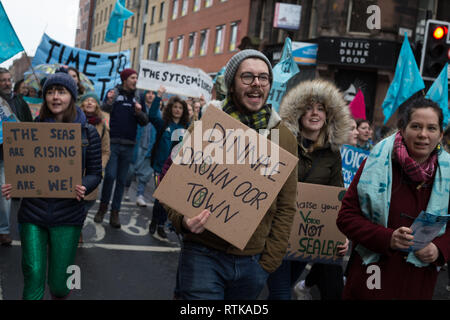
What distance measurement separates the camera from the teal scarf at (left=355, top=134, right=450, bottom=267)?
9.27ft

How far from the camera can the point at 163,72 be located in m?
9.22

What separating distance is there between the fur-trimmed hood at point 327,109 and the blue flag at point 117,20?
742 cm

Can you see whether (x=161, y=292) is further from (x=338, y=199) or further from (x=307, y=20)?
(x=307, y=20)

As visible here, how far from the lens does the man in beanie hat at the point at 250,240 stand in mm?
2588

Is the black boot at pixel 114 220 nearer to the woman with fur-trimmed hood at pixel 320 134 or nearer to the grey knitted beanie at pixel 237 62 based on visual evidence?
the woman with fur-trimmed hood at pixel 320 134

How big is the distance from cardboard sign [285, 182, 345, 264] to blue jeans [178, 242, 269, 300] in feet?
3.77

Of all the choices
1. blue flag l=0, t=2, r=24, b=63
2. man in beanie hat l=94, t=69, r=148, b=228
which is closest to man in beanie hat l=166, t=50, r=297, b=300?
blue flag l=0, t=2, r=24, b=63

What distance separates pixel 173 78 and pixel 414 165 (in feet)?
23.0

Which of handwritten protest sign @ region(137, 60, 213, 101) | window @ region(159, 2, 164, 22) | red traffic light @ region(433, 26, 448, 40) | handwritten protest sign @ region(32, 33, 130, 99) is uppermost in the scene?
window @ region(159, 2, 164, 22)

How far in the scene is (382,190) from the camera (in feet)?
9.37

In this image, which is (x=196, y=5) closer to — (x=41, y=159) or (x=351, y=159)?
(x=351, y=159)

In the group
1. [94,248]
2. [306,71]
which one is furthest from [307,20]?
[94,248]

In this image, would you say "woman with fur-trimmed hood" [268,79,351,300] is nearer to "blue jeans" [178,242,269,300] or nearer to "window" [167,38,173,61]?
"blue jeans" [178,242,269,300]

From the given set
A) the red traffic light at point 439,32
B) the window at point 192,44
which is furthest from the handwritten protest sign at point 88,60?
the window at point 192,44
